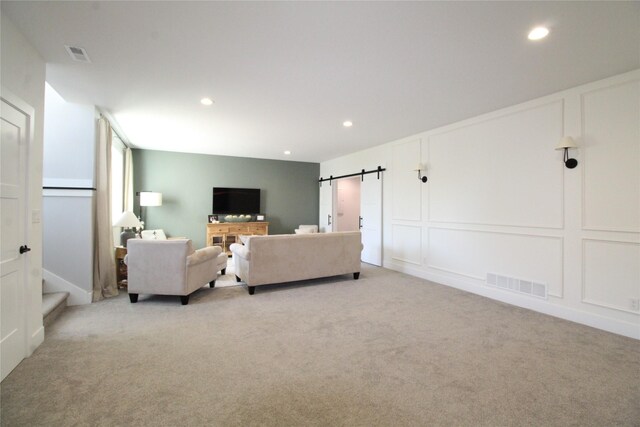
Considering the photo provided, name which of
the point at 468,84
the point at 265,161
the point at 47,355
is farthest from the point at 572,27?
the point at 265,161

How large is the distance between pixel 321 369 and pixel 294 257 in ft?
7.32


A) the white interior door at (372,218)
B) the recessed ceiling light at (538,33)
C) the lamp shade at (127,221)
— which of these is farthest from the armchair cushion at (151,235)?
the recessed ceiling light at (538,33)

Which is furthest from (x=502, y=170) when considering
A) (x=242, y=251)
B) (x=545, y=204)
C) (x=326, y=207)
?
(x=326, y=207)

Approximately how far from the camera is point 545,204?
3.32m

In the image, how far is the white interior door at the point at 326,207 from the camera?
25.3 ft

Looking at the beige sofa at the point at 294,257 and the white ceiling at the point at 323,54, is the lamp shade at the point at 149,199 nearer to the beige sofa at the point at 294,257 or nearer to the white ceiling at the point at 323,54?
the white ceiling at the point at 323,54

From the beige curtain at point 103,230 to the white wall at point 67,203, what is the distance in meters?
0.10

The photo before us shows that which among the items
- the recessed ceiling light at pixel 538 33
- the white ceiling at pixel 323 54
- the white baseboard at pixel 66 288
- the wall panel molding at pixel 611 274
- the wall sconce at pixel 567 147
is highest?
the white ceiling at pixel 323 54

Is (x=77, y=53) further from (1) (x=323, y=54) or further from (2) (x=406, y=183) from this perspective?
(2) (x=406, y=183)

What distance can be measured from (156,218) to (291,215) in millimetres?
Answer: 3312

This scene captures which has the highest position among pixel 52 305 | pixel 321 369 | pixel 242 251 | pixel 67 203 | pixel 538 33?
pixel 538 33

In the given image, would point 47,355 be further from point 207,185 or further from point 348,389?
point 207,185

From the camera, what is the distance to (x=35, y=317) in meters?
2.41


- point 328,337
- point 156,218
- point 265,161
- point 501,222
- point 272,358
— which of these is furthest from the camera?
point 265,161
